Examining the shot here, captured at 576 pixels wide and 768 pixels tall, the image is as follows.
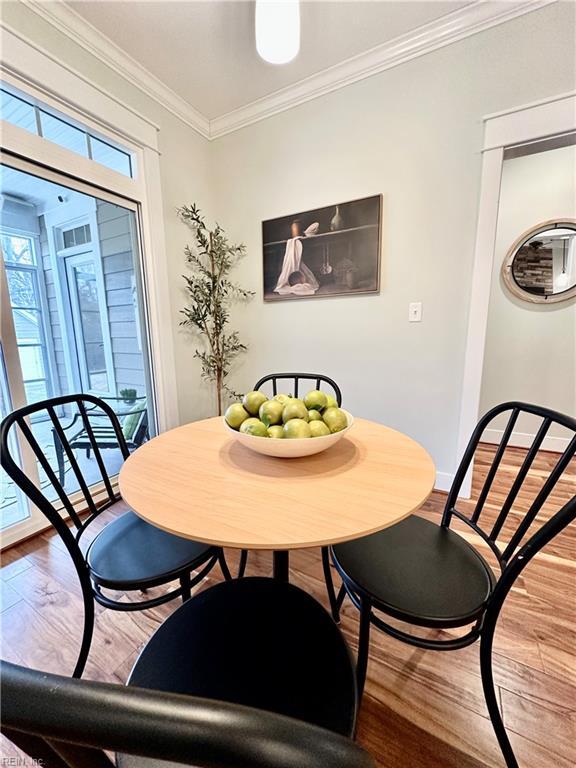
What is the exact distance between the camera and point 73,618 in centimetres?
132

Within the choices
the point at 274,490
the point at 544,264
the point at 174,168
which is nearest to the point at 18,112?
the point at 174,168

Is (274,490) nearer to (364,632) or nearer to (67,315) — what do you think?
(364,632)

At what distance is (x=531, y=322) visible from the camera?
9.59 feet

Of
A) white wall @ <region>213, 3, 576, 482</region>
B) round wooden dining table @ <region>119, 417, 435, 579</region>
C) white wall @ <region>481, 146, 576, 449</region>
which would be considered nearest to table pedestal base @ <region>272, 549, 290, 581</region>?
round wooden dining table @ <region>119, 417, 435, 579</region>

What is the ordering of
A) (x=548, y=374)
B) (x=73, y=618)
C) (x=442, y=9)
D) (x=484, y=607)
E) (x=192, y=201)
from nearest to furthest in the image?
(x=484, y=607) → (x=73, y=618) → (x=442, y=9) → (x=192, y=201) → (x=548, y=374)

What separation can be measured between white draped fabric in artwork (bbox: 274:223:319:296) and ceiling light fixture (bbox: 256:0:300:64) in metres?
1.00

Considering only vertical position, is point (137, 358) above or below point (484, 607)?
above

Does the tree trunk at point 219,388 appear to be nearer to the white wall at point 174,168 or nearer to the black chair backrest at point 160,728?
the white wall at point 174,168

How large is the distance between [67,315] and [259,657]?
2.31 m

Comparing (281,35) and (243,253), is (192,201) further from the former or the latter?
(281,35)

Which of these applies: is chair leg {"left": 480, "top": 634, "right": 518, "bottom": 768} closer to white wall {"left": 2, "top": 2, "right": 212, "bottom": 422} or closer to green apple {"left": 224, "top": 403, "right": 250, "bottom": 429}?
green apple {"left": 224, "top": 403, "right": 250, "bottom": 429}

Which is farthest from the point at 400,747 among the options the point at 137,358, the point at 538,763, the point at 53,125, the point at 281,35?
the point at 53,125

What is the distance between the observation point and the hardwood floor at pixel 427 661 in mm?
916

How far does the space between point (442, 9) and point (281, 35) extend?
43.4 inches
